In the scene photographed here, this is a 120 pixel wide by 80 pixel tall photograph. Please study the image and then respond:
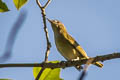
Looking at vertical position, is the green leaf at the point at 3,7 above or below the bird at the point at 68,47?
above

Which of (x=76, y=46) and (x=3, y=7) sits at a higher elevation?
(x=3, y=7)

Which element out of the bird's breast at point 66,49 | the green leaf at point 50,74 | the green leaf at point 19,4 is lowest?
the bird's breast at point 66,49

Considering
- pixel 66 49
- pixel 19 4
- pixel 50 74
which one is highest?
pixel 19 4

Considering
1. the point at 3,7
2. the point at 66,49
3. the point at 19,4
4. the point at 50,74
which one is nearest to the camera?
the point at 50,74

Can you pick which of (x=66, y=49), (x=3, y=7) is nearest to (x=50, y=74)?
(x=3, y=7)

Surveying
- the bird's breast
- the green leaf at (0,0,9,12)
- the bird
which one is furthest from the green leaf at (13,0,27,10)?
the bird's breast

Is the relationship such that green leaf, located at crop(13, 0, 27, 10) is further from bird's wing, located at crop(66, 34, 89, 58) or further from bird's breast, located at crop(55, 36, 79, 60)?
bird's breast, located at crop(55, 36, 79, 60)

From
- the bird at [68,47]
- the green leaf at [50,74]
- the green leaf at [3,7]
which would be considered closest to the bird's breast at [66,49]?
the bird at [68,47]

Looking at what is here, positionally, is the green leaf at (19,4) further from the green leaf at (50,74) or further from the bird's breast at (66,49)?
the bird's breast at (66,49)

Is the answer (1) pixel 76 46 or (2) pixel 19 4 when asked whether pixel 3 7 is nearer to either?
(2) pixel 19 4

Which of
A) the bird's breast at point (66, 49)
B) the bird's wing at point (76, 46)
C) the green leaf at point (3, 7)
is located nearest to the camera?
the green leaf at point (3, 7)

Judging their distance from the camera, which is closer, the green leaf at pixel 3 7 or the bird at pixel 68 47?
the green leaf at pixel 3 7

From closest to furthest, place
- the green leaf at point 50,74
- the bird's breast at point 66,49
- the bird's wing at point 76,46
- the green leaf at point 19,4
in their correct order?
the green leaf at point 50,74
the green leaf at point 19,4
the bird's wing at point 76,46
the bird's breast at point 66,49

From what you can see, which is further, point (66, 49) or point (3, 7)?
point (66, 49)
